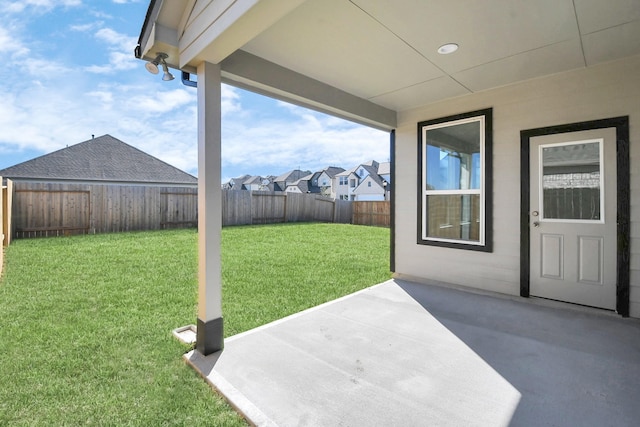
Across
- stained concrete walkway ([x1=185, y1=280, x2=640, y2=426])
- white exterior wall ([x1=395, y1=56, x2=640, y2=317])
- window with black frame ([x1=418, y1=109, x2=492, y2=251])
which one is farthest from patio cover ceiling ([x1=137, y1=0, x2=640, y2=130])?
stained concrete walkway ([x1=185, y1=280, x2=640, y2=426])

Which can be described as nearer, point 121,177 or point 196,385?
point 196,385

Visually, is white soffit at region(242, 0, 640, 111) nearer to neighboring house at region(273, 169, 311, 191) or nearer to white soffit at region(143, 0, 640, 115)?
white soffit at region(143, 0, 640, 115)

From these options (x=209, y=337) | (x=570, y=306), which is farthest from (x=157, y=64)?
(x=570, y=306)

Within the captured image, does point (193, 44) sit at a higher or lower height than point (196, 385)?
higher

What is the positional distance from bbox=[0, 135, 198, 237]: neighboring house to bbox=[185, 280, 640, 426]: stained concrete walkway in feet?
27.2

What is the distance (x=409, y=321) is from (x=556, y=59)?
2873mm

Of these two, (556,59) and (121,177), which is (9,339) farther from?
(121,177)

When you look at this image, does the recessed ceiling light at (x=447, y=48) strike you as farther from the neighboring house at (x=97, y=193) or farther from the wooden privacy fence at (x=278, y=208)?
the wooden privacy fence at (x=278, y=208)

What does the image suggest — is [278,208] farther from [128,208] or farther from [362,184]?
[362,184]

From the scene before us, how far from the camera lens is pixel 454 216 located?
4188 millimetres

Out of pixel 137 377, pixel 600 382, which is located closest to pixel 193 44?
pixel 137 377

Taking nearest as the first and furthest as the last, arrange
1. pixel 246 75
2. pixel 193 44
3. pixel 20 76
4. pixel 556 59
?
pixel 193 44, pixel 246 75, pixel 556 59, pixel 20 76

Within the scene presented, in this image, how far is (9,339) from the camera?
2451mm

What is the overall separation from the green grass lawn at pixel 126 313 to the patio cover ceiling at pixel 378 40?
219 cm
